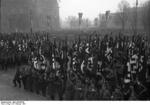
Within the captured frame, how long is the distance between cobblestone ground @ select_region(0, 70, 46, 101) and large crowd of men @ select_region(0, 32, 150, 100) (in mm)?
289

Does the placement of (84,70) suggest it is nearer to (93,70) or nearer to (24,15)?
(93,70)

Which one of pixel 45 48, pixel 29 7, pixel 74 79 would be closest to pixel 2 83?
pixel 45 48

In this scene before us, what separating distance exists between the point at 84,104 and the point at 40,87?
116 inches

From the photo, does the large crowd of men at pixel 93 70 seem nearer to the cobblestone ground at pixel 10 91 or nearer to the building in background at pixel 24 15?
the cobblestone ground at pixel 10 91

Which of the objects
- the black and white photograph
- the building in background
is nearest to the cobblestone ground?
the black and white photograph

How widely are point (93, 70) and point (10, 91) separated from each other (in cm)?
322

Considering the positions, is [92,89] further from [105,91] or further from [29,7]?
[29,7]

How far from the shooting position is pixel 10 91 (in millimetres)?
9211

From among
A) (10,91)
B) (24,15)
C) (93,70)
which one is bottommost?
(10,91)

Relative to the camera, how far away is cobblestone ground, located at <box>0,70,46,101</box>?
Result: 26.7 feet

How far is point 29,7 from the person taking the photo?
36.8 m

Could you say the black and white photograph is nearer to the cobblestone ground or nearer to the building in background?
the cobblestone ground

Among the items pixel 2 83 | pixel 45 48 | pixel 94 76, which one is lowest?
pixel 2 83

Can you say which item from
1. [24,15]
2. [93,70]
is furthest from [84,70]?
[24,15]
